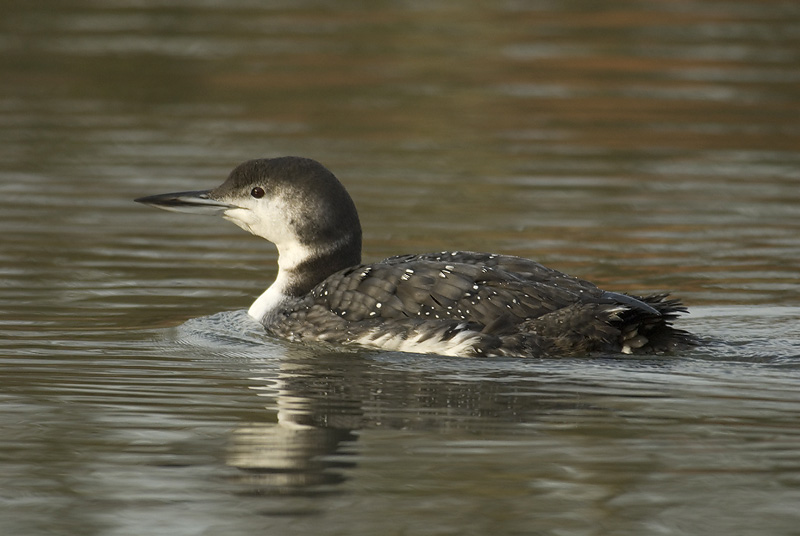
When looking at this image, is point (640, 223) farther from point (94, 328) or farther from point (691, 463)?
point (691, 463)

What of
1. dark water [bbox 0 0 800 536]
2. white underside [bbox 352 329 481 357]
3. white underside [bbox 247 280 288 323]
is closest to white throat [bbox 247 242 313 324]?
white underside [bbox 247 280 288 323]

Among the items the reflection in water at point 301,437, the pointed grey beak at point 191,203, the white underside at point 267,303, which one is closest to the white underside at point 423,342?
the reflection in water at point 301,437

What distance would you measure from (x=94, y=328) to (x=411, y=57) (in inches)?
378

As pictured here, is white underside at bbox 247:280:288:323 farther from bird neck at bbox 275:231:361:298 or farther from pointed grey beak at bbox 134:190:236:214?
pointed grey beak at bbox 134:190:236:214

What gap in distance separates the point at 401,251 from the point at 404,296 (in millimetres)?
2408

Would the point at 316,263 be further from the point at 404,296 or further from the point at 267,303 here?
the point at 404,296

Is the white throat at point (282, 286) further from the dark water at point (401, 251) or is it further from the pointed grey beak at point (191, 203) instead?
the pointed grey beak at point (191, 203)

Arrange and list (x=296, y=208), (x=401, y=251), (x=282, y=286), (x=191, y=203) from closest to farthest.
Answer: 1. (x=296, y=208)
2. (x=282, y=286)
3. (x=191, y=203)
4. (x=401, y=251)

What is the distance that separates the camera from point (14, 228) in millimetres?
9797

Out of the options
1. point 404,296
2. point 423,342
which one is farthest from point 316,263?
point 423,342

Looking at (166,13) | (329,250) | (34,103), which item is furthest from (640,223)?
(166,13)

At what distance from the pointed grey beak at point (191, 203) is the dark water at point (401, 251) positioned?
0.51 m

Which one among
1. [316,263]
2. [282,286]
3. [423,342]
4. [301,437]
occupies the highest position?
[316,263]

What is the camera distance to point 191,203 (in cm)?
772
